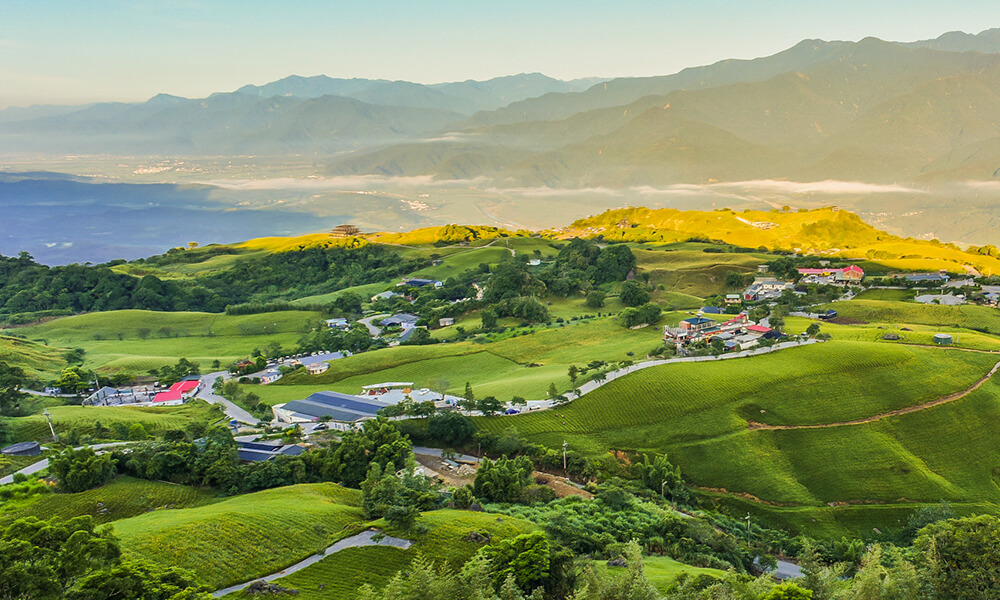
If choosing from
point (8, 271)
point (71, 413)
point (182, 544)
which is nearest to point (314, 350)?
point (71, 413)

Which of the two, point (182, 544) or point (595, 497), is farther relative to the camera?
point (595, 497)

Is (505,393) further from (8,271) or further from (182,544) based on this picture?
(8,271)

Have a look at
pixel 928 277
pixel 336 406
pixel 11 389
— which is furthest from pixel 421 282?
pixel 928 277

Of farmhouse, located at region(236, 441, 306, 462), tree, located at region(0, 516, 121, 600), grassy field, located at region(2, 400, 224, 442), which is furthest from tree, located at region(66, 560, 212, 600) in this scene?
grassy field, located at region(2, 400, 224, 442)

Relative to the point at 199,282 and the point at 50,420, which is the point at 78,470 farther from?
the point at 199,282

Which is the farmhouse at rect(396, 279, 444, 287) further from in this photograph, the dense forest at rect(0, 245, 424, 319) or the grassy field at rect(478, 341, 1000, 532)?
the grassy field at rect(478, 341, 1000, 532)
